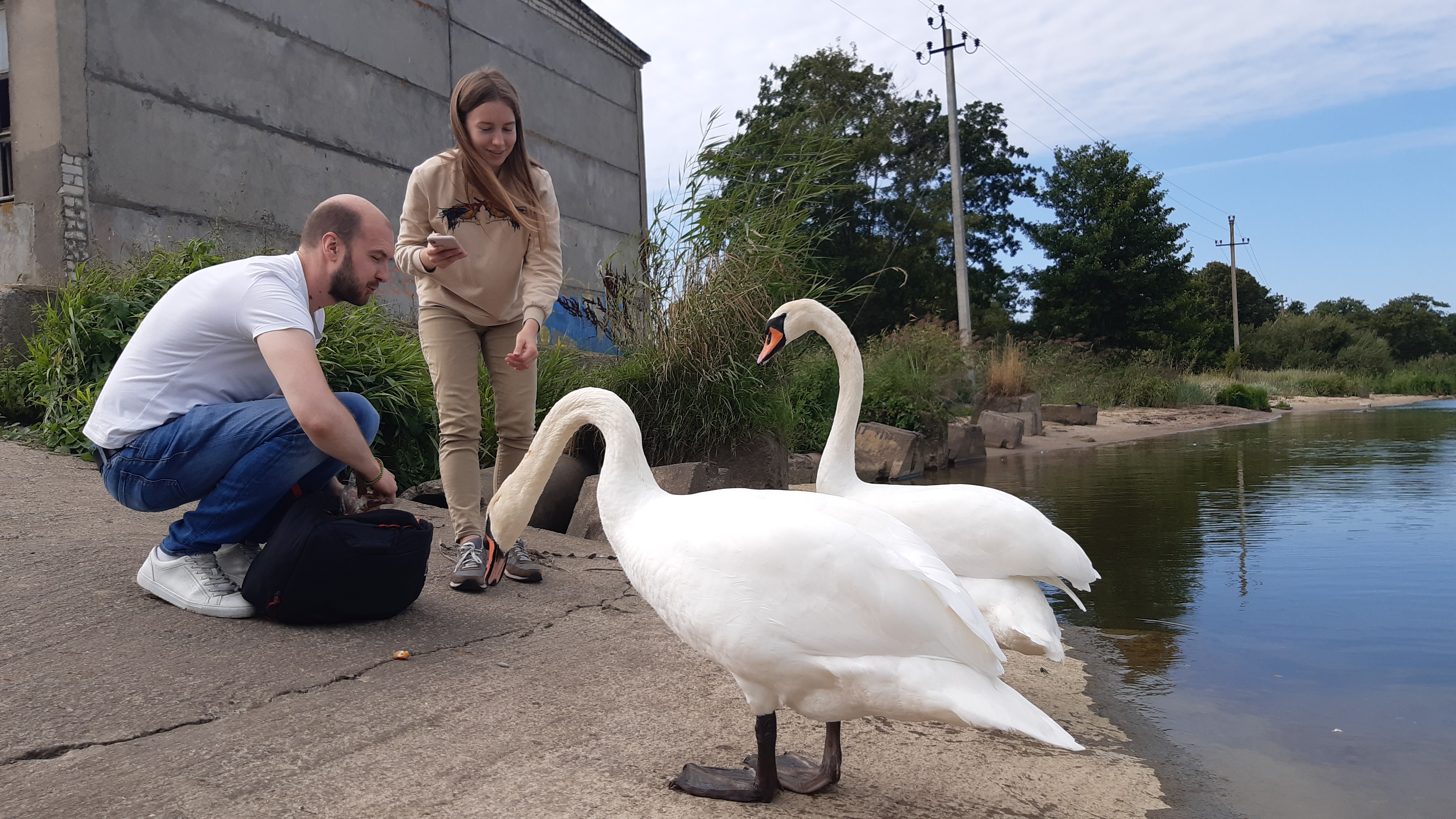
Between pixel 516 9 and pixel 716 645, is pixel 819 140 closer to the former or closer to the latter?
pixel 716 645

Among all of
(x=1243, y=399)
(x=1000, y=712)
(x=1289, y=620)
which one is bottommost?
(x=1289, y=620)

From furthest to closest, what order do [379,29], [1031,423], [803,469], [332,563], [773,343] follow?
[1031,423] < [379,29] < [803,469] < [773,343] < [332,563]

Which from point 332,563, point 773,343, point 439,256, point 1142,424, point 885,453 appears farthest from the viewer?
point 1142,424

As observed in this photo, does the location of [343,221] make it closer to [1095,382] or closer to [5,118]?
[5,118]

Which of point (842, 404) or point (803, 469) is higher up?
point (842, 404)

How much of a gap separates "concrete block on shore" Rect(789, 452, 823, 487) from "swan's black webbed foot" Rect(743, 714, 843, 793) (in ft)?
18.4

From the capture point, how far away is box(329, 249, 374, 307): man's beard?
301 cm

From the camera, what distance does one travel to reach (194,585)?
2.93 meters

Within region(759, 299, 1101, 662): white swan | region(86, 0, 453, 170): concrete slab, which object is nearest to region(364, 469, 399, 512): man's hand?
region(759, 299, 1101, 662): white swan

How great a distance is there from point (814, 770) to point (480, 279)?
2399 mm

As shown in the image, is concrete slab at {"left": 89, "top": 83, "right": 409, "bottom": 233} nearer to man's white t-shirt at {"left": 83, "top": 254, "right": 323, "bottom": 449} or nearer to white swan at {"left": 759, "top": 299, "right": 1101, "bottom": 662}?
man's white t-shirt at {"left": 83, "top": 254, "right": 323, "bottom": 449}

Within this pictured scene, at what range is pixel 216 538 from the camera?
296 centimetres

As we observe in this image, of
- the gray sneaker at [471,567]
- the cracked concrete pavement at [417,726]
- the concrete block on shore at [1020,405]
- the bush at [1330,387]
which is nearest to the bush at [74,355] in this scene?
the cracked concrete pavement at [417,726]

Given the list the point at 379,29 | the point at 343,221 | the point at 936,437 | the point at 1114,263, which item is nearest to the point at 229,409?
the point at 343,221
